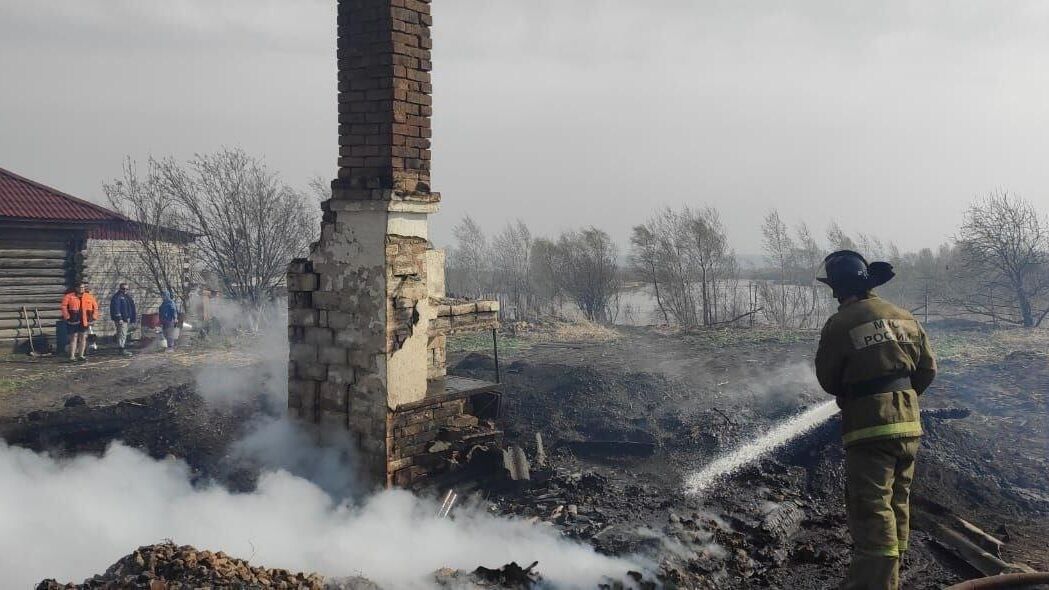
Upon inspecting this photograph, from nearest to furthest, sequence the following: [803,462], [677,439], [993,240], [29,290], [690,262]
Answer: [803,462], [677,439], [29,290], [993,240], [690,262]

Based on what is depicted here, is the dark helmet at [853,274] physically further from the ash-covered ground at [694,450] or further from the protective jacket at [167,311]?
the protective jacket at [167,311]

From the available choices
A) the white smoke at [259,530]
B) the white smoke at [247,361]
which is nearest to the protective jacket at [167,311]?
the white smoke at [247,361]

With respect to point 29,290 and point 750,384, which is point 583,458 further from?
point 29,290

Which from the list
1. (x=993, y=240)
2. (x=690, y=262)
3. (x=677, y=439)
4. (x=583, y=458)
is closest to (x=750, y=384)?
(x=677, y=439)

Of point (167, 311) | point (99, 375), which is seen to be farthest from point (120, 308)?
point (99, 375)

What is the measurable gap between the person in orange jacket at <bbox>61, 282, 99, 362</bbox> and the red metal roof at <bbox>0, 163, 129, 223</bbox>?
117 inches

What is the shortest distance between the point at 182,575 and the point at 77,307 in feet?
44.9

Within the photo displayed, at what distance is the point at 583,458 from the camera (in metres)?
7.46

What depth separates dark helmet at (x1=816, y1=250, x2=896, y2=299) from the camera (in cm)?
411

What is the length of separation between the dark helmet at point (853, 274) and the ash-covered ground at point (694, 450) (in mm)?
1956

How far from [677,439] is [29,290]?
1635 centimetres

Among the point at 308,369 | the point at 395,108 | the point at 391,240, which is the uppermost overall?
the point at 395,108

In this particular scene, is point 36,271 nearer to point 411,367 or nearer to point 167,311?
point 167,311

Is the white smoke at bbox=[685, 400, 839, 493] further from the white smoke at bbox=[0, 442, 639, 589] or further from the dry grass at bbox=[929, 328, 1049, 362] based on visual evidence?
the dry grass at bbox=[929, 328, 1049, 362]
